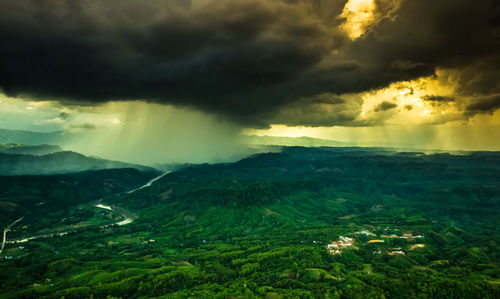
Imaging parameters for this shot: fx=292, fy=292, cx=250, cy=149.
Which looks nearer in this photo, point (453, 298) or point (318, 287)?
point (453, 298)

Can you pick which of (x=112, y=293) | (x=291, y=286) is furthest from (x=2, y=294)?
(x=291, y=286)

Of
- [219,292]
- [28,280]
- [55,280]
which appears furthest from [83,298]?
[219,292]

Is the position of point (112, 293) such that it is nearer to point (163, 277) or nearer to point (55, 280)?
point (163, 277)

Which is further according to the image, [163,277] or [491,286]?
[163,277]

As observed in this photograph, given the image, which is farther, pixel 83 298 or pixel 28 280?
pixel 28 280

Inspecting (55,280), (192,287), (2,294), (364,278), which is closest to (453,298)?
(364,278)

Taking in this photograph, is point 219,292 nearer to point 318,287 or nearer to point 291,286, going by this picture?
point 291,286

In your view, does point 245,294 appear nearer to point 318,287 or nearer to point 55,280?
point 318,287
